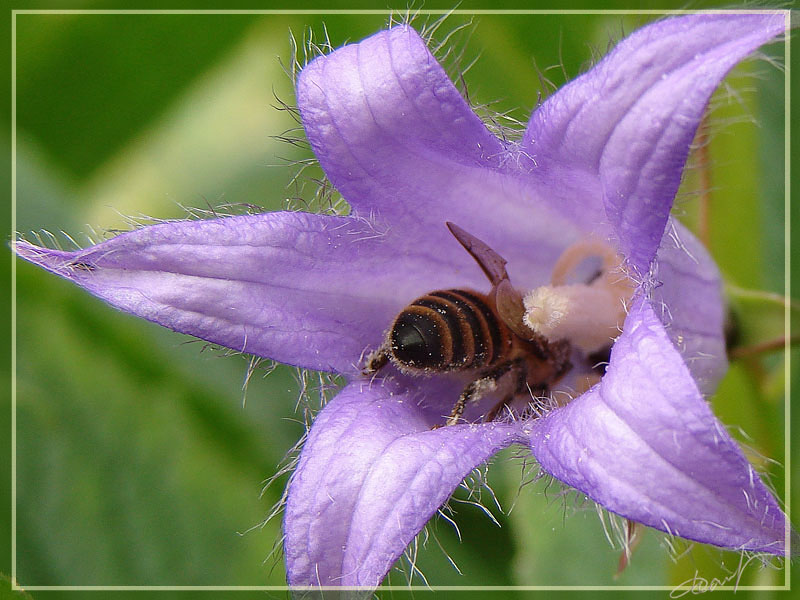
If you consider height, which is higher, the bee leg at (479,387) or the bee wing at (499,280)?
the bee wing at (499,280)

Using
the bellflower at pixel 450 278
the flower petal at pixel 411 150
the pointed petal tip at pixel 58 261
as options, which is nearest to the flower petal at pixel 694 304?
the bellflower at pixel 450 278

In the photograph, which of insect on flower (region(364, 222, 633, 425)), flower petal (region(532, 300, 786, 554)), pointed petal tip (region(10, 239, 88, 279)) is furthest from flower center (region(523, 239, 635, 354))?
pointed petal tip (region(10, 239, 88, 279))

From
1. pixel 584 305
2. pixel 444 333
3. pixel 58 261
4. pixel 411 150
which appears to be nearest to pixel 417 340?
pixel 444 333

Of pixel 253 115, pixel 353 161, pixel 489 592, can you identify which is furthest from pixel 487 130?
pixel 253 115

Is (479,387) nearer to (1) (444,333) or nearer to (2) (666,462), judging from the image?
(1) (444,333)

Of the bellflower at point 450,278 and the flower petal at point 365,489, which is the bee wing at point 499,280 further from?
the flower petal at point 365,489

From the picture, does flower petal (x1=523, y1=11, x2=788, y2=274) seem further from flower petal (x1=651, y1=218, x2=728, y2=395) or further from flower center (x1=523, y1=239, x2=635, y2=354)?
flower center (x1=523, y1=239, x2=635, y2=354)

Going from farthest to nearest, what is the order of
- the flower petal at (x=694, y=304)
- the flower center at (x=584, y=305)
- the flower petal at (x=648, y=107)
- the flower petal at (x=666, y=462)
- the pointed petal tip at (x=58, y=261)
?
the flower center at (x=584, y=305) < the flower petal at (x=694, y=304) < the pointed petal tip at (x=58, y=261) < the flower petal at (x=648, y=107) < the flower petal at (x=666, y=462)
